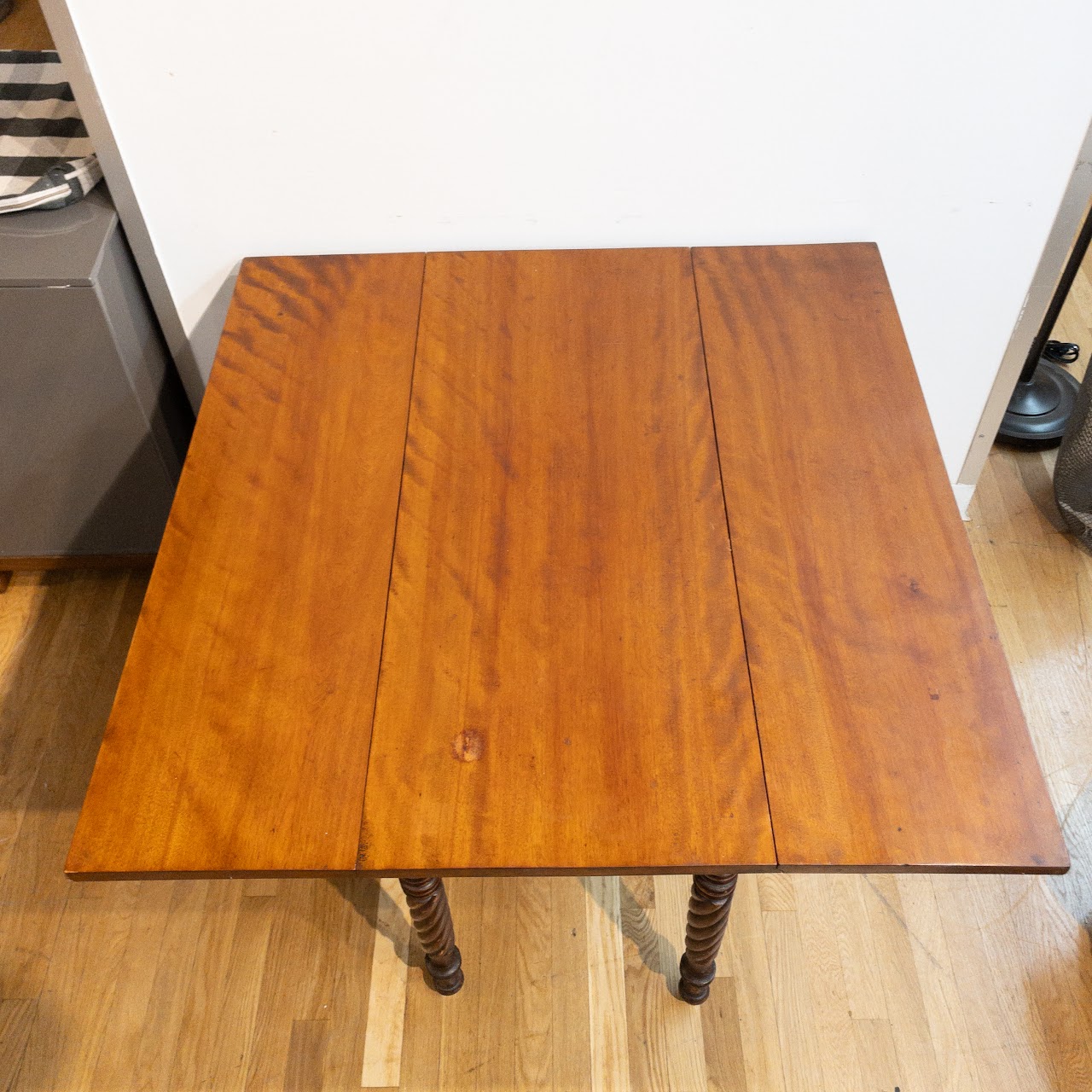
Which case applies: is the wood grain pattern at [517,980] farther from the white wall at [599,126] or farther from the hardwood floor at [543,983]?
the white wall at [599,126]

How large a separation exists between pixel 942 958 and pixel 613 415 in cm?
93

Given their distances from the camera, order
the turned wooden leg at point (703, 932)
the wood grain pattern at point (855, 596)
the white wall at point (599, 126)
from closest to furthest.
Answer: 1. the wood grain pattern at point (855, 596)
2. the turned wooden leg at point (703, 932)
3. the white wall at point (599, 126)

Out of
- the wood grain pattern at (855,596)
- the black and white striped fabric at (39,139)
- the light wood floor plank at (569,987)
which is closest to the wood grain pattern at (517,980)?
the light wood floor plank at (569,987)

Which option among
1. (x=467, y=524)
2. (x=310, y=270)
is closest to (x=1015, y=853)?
(x=467, y=524)

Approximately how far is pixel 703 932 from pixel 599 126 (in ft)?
3.61

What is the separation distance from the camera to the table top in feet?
3.43

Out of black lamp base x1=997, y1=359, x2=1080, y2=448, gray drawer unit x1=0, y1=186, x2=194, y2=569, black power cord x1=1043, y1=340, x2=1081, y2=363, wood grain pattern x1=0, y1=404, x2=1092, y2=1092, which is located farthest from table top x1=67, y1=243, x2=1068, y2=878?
black power cord x1=1043, y1=340, x2=1081, y2=363

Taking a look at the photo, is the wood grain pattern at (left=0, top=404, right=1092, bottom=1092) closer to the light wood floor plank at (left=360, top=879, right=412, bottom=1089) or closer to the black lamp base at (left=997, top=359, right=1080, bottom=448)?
the light wood floor plank at (left=360, top=879, right=412, bottom=1089)

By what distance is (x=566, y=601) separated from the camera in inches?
47.2

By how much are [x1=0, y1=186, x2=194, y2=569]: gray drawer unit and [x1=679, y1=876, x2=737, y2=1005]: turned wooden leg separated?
3.62 ft

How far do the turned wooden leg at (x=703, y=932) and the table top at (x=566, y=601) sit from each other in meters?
0.23

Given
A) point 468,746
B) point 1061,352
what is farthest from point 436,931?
point 1061,352

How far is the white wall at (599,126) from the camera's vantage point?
1379 millimetres

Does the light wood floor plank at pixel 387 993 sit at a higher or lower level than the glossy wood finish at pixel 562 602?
lower
